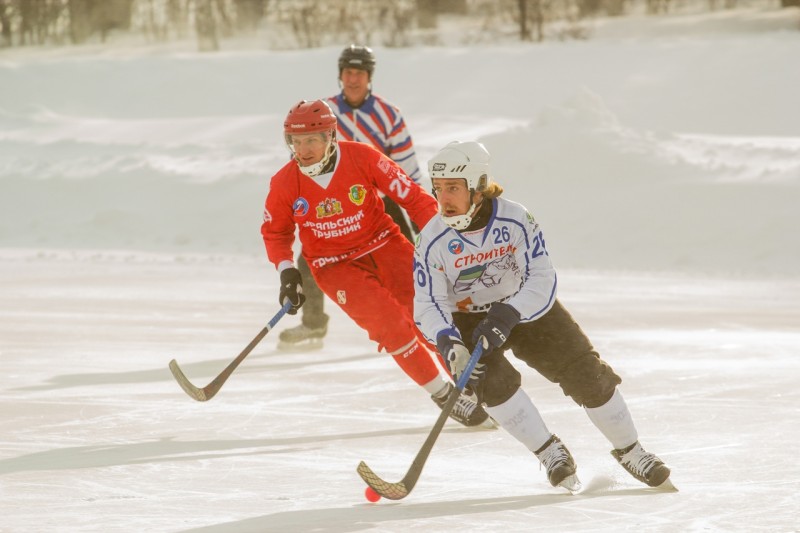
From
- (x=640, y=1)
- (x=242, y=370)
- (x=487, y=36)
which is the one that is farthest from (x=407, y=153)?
(x=640, y=1)

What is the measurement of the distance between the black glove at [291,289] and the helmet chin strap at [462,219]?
1.32 metres

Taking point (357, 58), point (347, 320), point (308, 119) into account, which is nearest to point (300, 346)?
point (347, 320)

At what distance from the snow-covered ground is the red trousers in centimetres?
32

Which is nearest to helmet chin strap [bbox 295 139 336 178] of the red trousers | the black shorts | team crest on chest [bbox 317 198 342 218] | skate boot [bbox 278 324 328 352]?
team crest on chest [bbox 317 198 342 218]

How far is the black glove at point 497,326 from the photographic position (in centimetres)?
434

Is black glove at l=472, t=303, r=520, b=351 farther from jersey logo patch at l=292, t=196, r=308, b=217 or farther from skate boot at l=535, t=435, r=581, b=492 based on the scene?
jersey logo patch at l=292, t=196, r=308, b=217

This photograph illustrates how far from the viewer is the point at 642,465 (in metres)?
4.48

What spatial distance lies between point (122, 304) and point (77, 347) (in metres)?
1.78

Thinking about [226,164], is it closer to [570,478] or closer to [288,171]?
[288,171]

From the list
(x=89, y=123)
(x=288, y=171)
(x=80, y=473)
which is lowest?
(x=89, y=123)

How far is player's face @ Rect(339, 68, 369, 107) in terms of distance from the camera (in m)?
7.34

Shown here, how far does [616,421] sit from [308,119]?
5.63 ft

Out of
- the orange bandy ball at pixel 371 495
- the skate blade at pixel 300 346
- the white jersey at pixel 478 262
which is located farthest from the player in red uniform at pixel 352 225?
the skate blade at pixel 300 346

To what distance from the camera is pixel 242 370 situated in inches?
281
